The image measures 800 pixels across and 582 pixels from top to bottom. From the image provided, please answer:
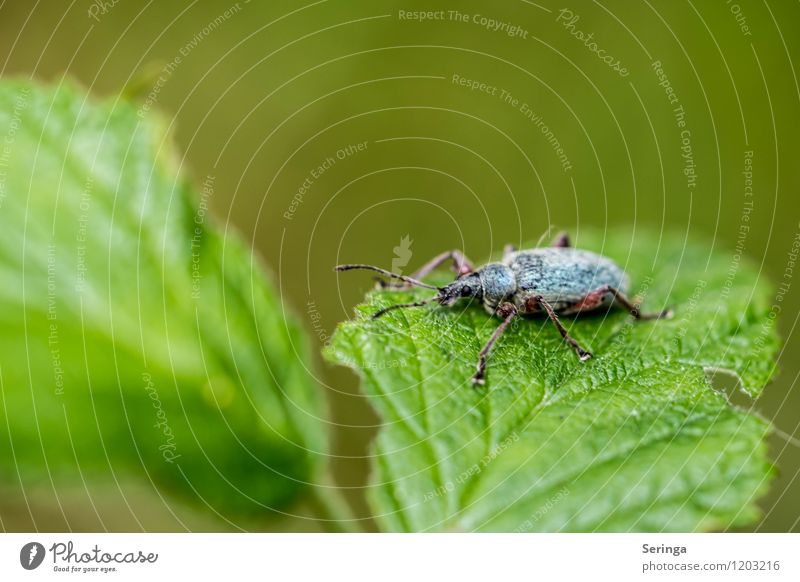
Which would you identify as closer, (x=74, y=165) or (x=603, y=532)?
(x=603, y=532)

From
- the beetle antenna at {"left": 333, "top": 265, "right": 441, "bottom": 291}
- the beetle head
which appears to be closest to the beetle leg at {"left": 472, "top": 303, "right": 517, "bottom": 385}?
the beetle head

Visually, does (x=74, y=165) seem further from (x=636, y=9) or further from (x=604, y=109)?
(x=636, y=9)

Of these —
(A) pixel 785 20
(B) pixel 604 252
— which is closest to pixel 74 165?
(B) pixel 604 252

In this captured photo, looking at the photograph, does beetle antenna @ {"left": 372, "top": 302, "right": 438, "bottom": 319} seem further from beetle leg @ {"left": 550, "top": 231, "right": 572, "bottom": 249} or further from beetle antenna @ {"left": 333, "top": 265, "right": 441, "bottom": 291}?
beetle leg @ {"left": 550, "top": 231, "right": 572, "bottom": 249}

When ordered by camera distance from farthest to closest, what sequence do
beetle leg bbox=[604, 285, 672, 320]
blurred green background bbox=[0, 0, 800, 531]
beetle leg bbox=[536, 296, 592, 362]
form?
blurred green background bbox=[0, 0, 800, 531]
beetle leg bbox=[604, 285, 672, 320]
beetle leg bbox=[536, 296, 592, 362]
